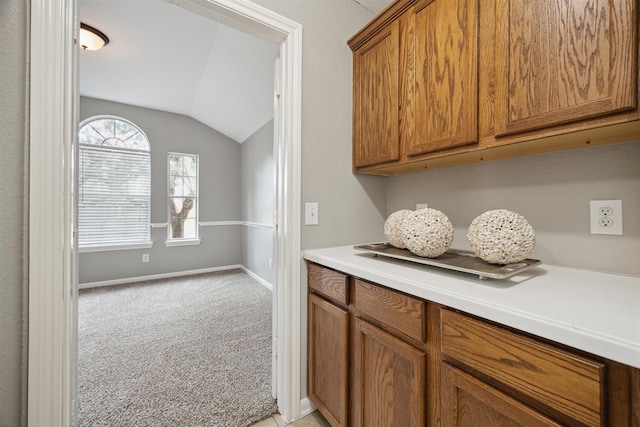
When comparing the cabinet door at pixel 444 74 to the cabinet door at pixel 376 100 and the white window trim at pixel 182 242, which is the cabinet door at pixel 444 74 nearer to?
the cabinet door at pixel 376 100

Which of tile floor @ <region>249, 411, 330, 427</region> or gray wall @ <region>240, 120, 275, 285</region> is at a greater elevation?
gray wall @ <region>240, 120, 275, 285</region>

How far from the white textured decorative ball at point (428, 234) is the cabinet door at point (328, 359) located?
432mm

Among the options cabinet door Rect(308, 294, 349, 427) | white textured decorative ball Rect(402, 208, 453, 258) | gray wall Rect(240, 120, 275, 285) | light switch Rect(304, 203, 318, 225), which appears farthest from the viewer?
gray wall Rect(240, 120, 275, 285)

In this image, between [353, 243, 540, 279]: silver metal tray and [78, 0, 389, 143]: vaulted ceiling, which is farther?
[78, 0, 389, 143]: vaulted ceiling

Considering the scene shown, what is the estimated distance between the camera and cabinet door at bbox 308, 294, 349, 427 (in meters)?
1.14

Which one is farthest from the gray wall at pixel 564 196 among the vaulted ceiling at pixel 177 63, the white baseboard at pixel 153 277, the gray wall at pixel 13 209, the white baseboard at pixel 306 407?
the white baseboard at pixel 153 277

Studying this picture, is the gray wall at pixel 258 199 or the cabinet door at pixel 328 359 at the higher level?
the gray wall at pixel 258 199

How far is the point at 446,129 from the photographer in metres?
1.10

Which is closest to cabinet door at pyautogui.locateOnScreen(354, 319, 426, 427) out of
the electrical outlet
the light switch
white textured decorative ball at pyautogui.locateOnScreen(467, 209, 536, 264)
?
white textured decorative ball at pyautogui.locateOnScreen(467, 209, 536, 264)

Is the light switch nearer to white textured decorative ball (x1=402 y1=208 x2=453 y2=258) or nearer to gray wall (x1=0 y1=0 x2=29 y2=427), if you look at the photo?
white textured decorative ball (x1=402 y1=208 x2=453 y2=258)

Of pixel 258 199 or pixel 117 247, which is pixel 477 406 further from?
pixel 117 247

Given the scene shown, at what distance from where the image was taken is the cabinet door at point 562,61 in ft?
2.30

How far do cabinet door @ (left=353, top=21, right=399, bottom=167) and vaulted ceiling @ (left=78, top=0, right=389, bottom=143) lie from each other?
1.54ft

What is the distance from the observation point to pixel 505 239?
847 mm
